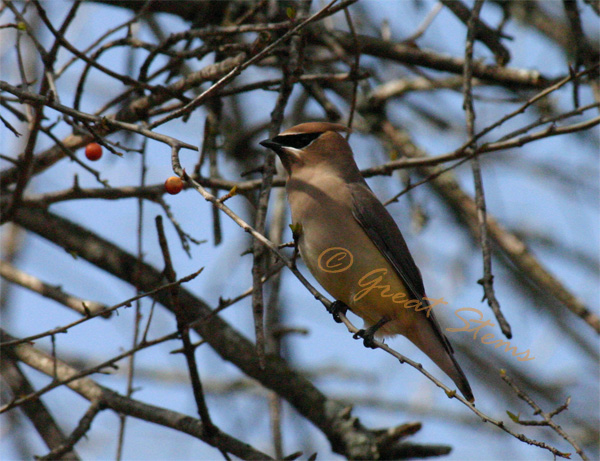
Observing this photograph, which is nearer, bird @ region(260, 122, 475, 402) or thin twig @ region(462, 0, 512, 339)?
thin twig @ region(462, 0, 512, 339)

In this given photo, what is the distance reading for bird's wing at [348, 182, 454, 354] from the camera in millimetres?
4258

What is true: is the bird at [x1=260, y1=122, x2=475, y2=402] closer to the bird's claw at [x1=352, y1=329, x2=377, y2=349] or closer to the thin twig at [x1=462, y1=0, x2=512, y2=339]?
the bird's claw at [x1=352, y1=329, x2=377, y2=349]

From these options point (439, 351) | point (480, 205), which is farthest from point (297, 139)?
point (439, 351)

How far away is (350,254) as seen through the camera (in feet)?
13.2

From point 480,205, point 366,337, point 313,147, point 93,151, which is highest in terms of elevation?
point 313,147

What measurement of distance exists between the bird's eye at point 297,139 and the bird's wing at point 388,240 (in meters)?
0.43

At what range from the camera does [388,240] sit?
14.2 feet

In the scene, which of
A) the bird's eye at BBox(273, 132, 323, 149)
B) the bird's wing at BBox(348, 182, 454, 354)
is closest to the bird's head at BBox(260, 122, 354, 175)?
the bird's eye at BBox(273, 132, 323, 149)

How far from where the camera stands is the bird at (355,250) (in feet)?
13.1

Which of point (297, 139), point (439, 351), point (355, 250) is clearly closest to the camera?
point (355, 250)

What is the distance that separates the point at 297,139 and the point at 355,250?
2.93ft

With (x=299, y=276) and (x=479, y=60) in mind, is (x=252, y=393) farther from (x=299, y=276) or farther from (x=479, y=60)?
(x=299, y=276)

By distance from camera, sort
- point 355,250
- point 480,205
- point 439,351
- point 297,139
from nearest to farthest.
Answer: point 480,205, point 355,250, point 439,351, point 297,139

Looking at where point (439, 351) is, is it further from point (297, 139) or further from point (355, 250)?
point (297, 139)
